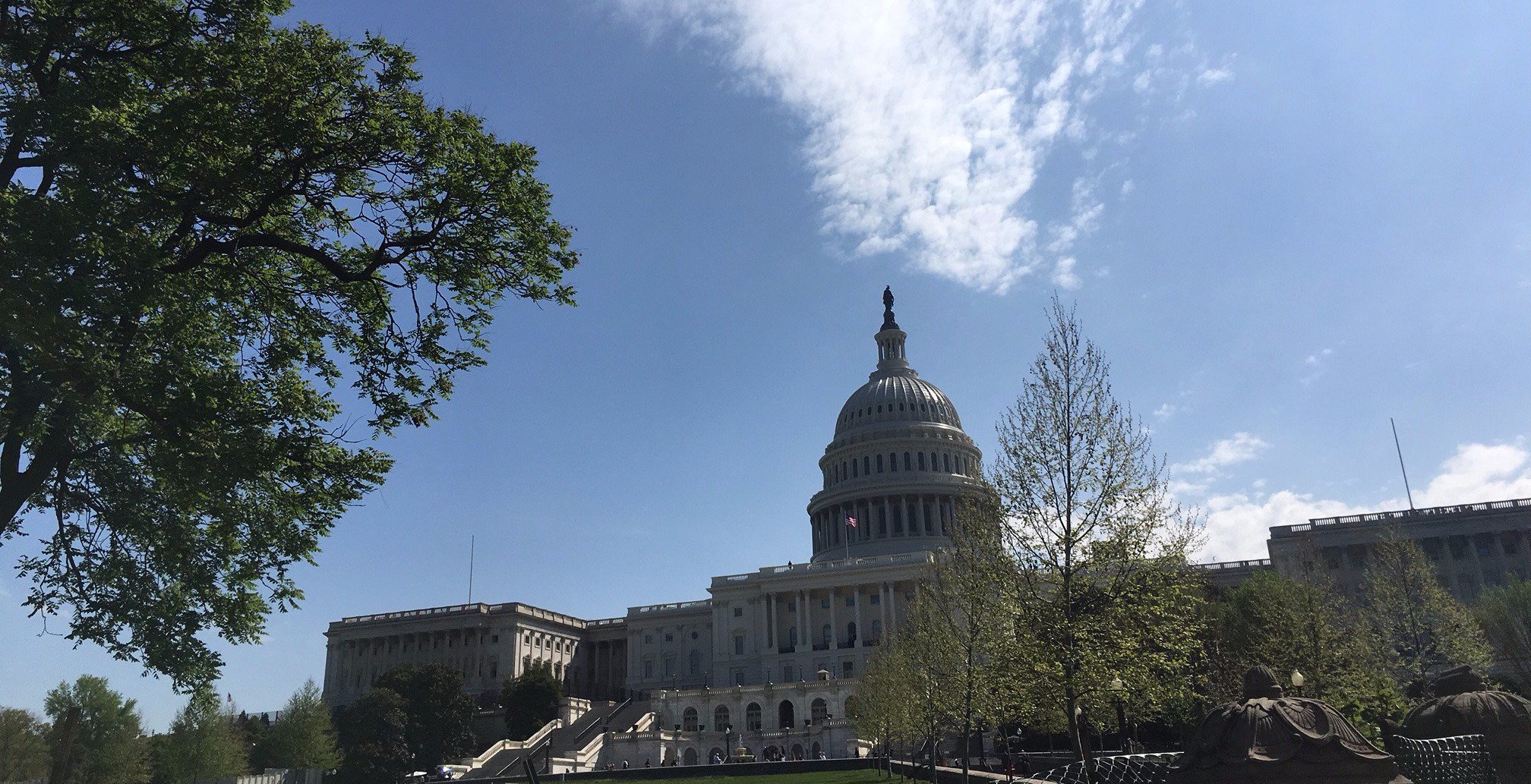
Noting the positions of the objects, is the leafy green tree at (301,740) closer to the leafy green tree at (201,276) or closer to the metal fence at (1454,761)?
the leafy green tree at (201,276)

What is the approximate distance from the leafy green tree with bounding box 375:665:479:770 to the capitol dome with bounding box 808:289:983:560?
49.9 metres

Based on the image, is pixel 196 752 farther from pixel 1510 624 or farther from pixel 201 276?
pixel 1510 624

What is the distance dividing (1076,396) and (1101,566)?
3.95 metres

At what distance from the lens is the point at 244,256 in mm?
19609

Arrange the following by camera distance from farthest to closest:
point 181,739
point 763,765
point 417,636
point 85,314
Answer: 1. point 417,636
2. point 181,739
3. point 763,765
4. point 85,314

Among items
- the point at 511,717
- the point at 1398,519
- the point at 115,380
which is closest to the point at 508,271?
the point at 115,380

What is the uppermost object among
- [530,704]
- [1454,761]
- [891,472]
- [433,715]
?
[891,472]

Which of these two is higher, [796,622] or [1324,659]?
[796,622]

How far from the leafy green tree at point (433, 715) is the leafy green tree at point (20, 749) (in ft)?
83.3

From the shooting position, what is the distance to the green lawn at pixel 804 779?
4809 centimetres

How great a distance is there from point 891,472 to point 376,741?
2858 inches

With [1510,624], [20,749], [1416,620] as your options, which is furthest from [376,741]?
[1510,624]

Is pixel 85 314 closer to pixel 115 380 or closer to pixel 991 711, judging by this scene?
pixel 115 380

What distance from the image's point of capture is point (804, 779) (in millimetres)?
52750
